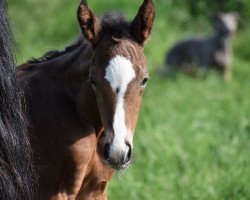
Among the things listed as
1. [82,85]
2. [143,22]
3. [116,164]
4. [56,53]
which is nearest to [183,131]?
[56,53]

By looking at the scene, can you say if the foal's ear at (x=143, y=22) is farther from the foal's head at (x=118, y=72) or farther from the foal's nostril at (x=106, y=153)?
the foal's nostril at (x=106, y=153)

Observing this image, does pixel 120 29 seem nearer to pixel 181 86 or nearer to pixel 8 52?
pixel 8 52

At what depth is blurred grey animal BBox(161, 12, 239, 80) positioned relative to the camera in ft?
47.0

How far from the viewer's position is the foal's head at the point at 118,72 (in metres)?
4.61

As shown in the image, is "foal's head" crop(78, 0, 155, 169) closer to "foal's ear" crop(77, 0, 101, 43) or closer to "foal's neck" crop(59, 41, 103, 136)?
"foal's ear" crop(77, 0, 101, 43)

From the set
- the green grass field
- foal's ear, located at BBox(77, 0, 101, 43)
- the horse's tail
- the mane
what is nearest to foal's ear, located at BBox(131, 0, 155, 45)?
foal's ear, located at BBox(77, 0, 101, 43)

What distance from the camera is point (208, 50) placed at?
14.7 meters

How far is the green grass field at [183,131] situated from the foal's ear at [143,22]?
26.7 inches

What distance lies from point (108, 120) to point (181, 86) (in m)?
7.11

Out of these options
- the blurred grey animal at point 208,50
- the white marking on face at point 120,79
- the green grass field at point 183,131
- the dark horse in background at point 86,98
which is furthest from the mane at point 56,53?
the blurred grey animal at point 208,50

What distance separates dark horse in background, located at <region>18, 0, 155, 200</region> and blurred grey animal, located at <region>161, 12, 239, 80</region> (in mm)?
8806

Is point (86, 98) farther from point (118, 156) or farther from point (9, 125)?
point (9, 125)

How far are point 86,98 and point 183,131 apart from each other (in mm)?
3993

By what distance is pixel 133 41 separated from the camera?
194 inches
